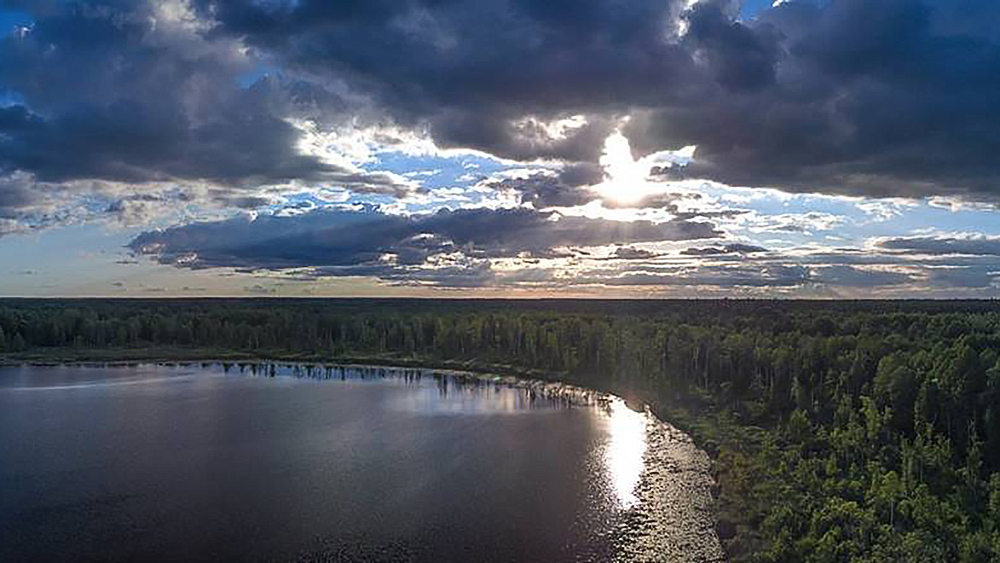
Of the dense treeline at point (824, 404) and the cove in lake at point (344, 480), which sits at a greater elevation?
the dense treeline at point (824, 404)

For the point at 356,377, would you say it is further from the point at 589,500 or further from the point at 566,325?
the point at 589,500

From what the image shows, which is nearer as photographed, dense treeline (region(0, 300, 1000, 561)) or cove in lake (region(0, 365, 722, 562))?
dense treeline (region(0, 300, 1000, 561))

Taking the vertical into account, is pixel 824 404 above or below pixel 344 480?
above

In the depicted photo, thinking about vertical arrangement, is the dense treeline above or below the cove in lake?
above

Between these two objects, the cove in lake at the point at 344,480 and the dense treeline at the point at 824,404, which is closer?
the dense treeline at the point at 824,404
